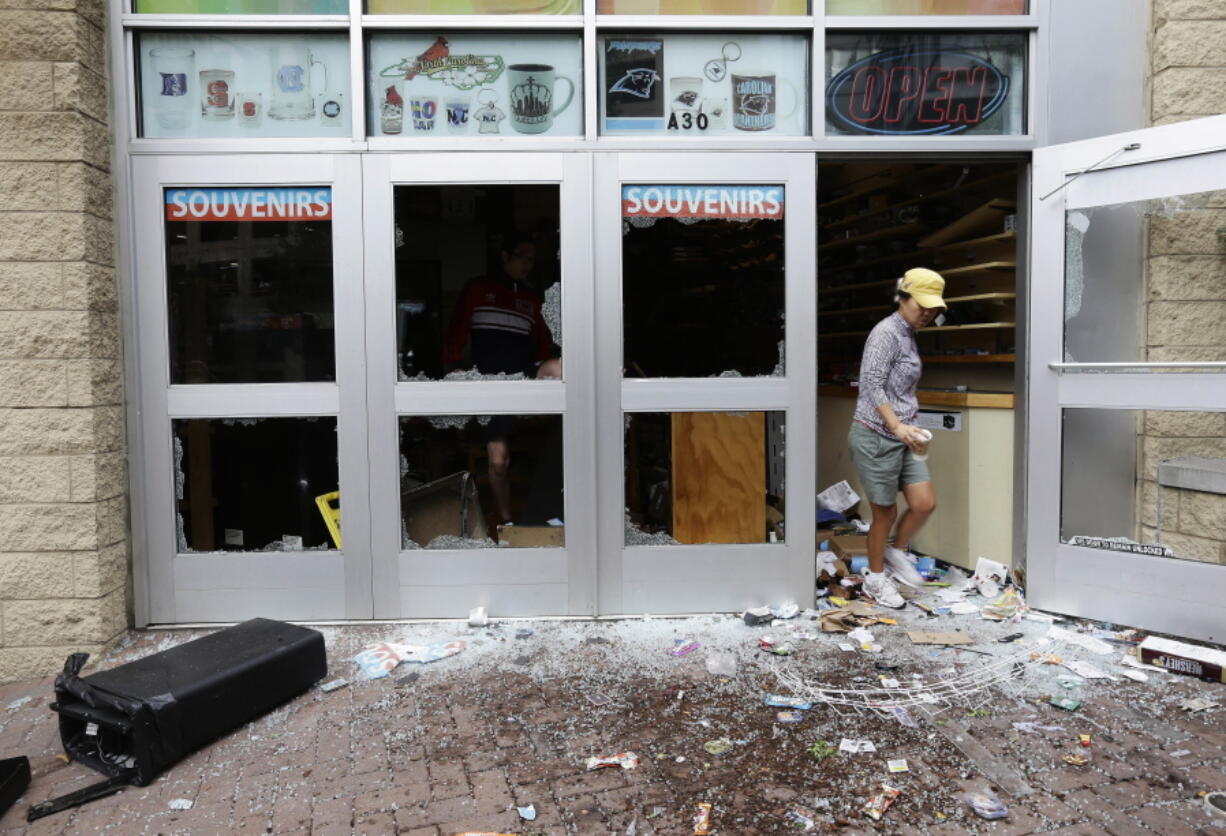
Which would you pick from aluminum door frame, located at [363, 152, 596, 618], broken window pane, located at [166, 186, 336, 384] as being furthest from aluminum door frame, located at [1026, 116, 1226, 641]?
broken window pane, located at [166, 186, 336, 384]

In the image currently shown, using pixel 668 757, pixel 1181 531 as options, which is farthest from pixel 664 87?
pixel 1181 531

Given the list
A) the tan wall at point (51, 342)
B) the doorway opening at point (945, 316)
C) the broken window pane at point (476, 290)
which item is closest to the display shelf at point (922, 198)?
the doorway opening at point (945, 316)

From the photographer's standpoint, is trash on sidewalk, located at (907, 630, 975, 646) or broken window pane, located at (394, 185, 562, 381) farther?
broken window pane, located at (394, 185, 562, 381)

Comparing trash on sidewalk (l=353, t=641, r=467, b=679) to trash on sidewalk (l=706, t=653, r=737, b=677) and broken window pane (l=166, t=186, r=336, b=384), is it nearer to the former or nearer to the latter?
trash on sidewalk (l=706, t=653, r=737, b=677)

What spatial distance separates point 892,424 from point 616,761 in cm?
262

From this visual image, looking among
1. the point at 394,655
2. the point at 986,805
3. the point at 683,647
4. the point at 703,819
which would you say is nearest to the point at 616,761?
the point at 703,819

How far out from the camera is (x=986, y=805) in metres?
2.72

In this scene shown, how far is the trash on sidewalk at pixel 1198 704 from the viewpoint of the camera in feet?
11.2

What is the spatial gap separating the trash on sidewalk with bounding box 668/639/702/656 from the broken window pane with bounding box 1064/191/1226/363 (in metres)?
2.48

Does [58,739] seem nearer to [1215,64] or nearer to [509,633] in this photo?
[509,633]

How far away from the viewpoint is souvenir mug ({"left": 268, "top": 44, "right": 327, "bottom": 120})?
14.2 feet

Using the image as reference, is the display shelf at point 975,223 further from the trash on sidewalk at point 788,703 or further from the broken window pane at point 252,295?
the broken window pane at point 252,295

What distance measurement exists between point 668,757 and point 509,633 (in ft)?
4.74

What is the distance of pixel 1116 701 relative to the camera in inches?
137
